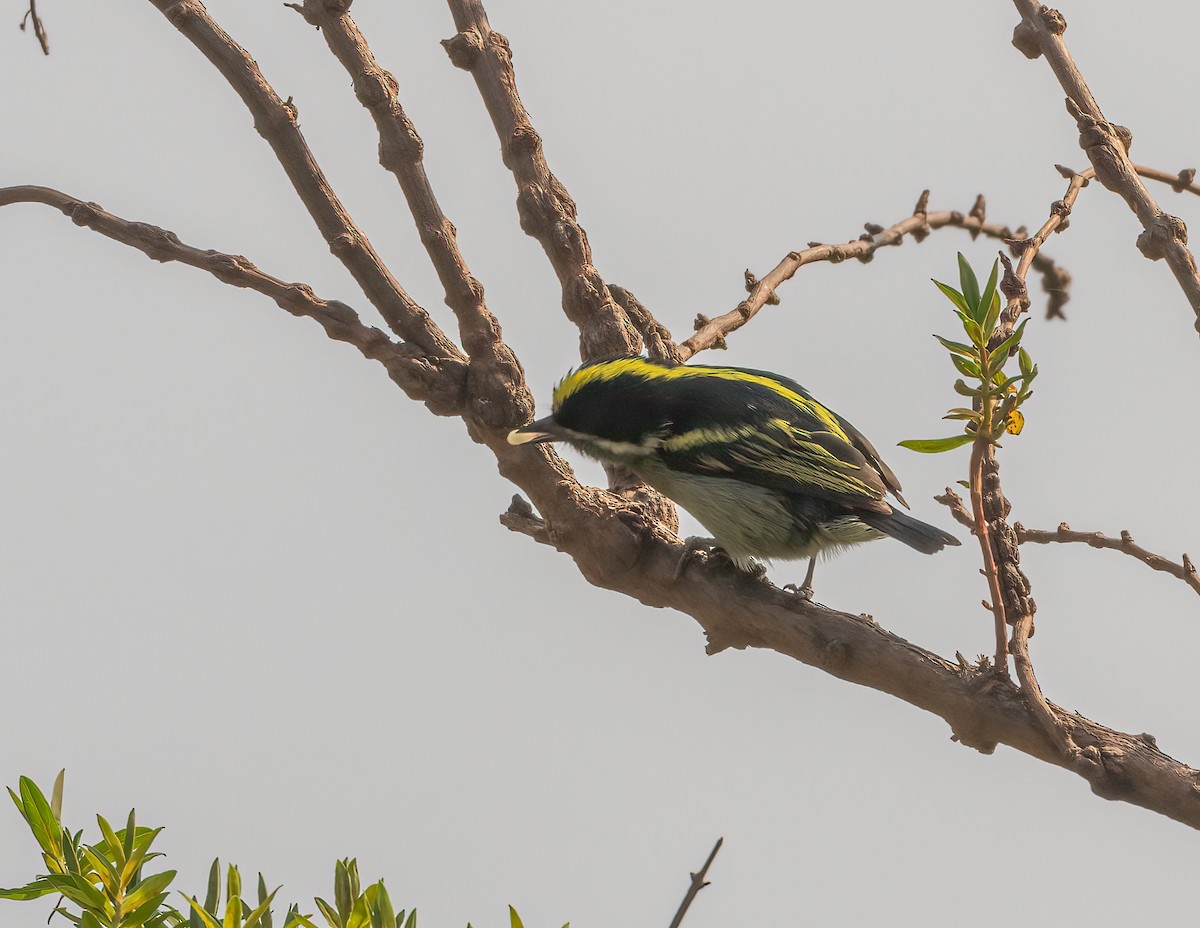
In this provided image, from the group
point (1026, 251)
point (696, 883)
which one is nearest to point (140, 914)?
point (696, 883)

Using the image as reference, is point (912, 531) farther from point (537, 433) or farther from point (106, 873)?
point (106, 873)

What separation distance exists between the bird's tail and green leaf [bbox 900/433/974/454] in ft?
3.14

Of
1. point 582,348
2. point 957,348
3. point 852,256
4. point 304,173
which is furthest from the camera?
point 852,256

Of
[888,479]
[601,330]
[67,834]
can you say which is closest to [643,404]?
[601,330]

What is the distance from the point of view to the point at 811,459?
10.2 feet

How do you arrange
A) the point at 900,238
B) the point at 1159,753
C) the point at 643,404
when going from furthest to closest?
1. the point at 900,238
2. the point at 643,404
3. the point at 1159,753

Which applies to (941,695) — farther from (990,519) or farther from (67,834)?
(67,834)

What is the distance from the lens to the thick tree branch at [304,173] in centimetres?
283

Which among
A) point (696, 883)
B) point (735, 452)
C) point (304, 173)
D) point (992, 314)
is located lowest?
point (696, 883)

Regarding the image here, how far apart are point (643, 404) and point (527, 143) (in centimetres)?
71

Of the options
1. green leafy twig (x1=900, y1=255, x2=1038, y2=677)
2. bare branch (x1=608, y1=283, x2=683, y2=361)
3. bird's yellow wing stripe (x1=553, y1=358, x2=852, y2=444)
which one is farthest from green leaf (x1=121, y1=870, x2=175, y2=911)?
bare branch (x1=608, y1=283, x2=683, y2=361)

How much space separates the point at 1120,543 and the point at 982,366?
738mm

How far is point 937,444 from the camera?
192cm

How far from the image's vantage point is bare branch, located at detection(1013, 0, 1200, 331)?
2230 mm
